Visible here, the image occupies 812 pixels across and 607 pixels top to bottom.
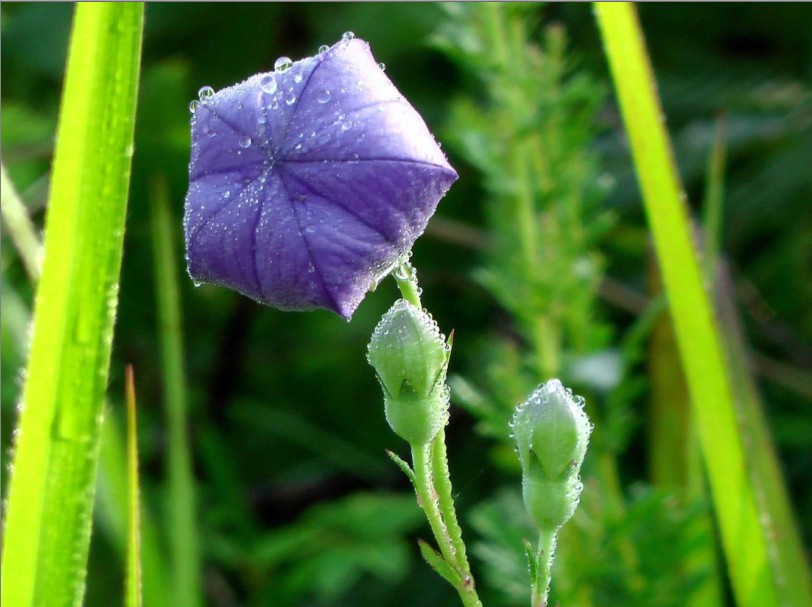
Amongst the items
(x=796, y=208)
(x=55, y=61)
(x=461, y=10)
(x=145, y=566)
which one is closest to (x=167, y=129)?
(x=55, y=61)

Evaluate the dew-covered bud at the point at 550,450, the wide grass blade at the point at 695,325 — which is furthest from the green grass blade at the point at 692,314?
the dew-covered bud at the point at 550,450

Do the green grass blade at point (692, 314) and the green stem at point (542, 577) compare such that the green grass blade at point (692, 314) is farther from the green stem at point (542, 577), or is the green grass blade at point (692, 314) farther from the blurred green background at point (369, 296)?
the blurred green background at point (369, 296)

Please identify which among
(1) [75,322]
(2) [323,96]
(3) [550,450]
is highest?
(2) [323,96]

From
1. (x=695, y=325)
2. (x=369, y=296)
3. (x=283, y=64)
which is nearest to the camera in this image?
(x=283, y=64)

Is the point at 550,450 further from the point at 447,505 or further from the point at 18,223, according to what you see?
the point at 18,223

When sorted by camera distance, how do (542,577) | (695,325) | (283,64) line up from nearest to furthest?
(542,577)
(283,64)
(695,325)

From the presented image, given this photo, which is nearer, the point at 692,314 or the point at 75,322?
the point at 75,322

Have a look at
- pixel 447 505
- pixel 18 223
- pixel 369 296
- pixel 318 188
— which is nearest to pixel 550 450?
pixel 447 505

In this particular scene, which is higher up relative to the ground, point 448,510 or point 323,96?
point 323,96

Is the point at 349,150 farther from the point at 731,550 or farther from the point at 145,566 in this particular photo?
the point at 145,566
